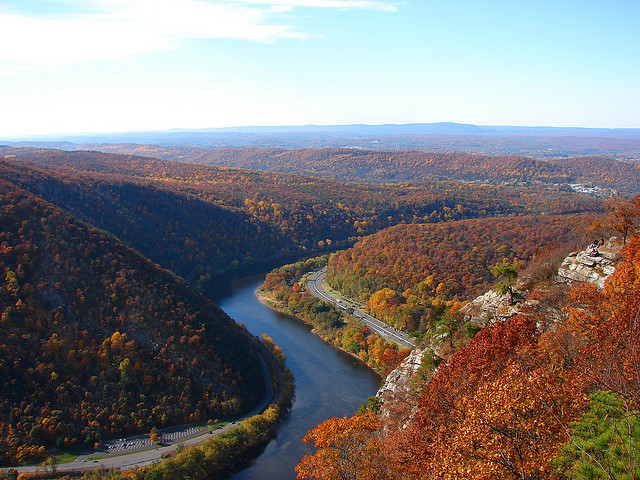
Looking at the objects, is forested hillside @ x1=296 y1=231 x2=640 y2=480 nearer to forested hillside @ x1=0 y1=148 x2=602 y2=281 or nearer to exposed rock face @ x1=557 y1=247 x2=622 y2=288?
exposed rock face @ x1=557 y1=247 x2=622 y2=288

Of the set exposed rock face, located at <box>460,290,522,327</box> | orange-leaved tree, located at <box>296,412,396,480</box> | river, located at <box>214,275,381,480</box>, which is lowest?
river, located at <box>214,275,381,480</box>

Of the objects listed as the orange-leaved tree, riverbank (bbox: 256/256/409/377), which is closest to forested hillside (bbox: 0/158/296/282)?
riverbank (bbox: 256/256/409/377)

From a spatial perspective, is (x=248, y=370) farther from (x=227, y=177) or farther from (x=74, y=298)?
(x=227, y=177)

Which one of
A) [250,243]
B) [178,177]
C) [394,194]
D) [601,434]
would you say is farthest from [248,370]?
[178,177]

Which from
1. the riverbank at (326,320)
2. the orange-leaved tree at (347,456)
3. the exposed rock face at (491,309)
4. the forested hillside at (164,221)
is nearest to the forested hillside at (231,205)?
the forested hillside at (164,221)

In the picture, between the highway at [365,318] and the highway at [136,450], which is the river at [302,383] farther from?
the highway at [365,318]

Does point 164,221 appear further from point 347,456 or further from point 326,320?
point 347,456
